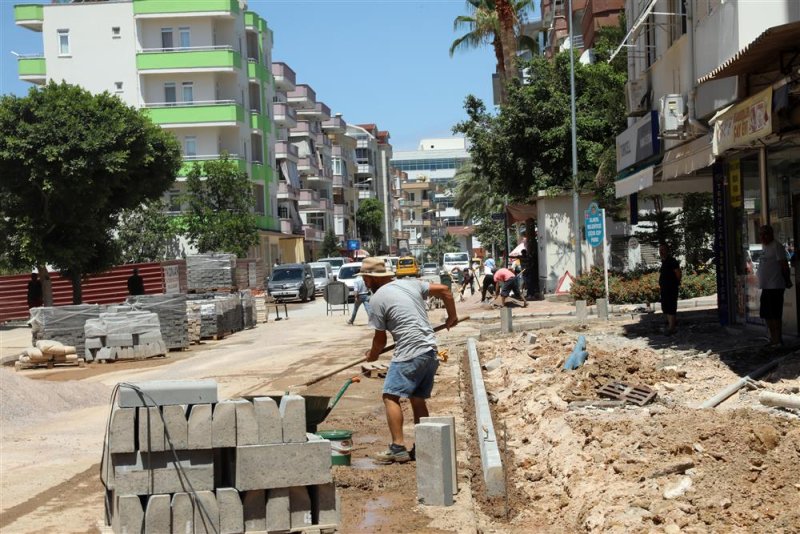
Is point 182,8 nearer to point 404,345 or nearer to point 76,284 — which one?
point 76,284

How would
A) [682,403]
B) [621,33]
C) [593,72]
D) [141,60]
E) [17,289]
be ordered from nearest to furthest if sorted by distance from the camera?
[682,403], [621,33], [593,72], [17,289], [141,60]

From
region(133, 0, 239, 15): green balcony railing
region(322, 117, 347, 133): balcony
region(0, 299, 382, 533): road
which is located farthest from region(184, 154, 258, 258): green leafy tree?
region(322, 117, 347, 133): balcony

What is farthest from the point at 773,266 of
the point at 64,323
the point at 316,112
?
the point at 316,112

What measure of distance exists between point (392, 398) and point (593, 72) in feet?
93.6

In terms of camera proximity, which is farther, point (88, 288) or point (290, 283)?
point (290, 283)

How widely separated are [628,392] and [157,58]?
55.3 metres

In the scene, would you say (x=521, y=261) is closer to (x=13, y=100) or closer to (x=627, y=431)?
(x=13, y=100)

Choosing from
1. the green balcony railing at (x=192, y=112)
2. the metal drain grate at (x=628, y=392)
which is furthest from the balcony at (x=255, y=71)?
Answer: the metal drain grate at (x=628, y=392)

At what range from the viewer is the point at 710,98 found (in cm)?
1591

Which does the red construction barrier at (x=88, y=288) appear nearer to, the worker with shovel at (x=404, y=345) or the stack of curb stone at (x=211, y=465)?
the worker with shovel at (x=404, y=345)

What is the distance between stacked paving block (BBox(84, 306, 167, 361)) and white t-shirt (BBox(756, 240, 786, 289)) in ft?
46.4

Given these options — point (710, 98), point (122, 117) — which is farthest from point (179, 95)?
point (710, 98)

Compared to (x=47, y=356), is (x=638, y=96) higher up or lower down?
higher up

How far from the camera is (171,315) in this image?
81.8 feet
